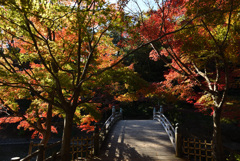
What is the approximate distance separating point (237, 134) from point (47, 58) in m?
17.0

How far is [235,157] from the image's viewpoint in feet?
20.0

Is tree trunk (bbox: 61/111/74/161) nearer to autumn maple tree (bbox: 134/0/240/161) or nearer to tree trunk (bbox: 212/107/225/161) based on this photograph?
autumn maple tree (bbox: 134/0/240/161)

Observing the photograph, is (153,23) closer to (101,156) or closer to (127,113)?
(101,156)

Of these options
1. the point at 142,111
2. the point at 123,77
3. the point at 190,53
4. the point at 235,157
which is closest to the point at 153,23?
the point at 190,53

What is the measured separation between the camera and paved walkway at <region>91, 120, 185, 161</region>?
722 centimetres

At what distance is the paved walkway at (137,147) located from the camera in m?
7.22

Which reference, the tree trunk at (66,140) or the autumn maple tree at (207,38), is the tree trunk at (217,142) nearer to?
the autumn maple tree at (207,38)

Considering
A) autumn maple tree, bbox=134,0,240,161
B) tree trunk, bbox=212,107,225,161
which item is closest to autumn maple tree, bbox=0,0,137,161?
autumn maple tree, bbox=134,0,240,161

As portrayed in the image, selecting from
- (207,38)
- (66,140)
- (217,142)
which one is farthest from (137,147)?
(207,38)

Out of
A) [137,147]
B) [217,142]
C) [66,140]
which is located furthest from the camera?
[137,147]

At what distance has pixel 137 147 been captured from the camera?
332 inches

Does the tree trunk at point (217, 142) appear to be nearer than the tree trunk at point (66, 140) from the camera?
No

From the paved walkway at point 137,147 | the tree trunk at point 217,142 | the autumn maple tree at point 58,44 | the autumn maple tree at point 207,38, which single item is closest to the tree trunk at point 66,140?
the autumn maple tree at point 58,44

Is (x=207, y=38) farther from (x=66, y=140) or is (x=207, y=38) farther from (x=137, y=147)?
(x=66, y=140)
